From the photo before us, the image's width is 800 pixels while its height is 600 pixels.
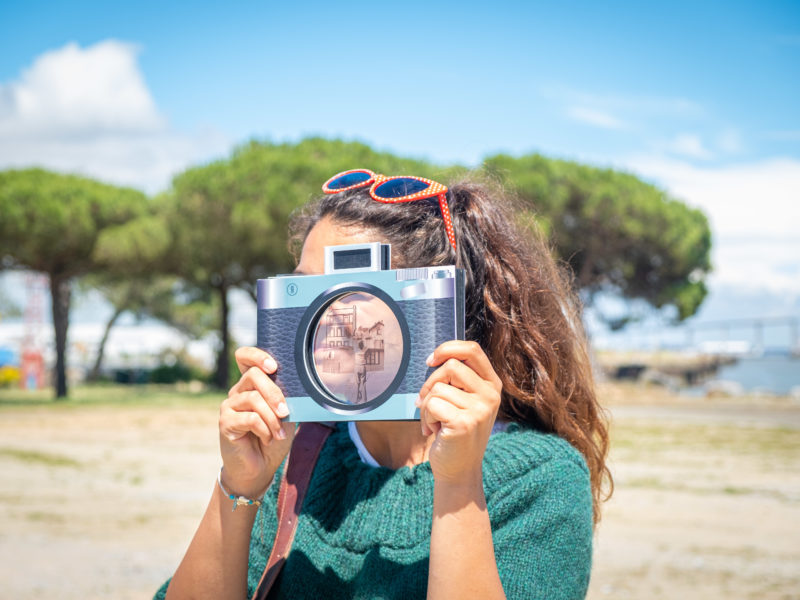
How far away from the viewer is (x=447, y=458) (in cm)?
139

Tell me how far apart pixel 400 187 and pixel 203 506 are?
6.05 metres

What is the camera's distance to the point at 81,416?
1534cm

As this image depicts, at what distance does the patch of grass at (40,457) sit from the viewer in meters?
9.51

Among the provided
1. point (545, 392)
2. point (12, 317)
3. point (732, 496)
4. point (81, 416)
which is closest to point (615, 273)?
point (81, 416)

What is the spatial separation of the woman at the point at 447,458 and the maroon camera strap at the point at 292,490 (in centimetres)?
4

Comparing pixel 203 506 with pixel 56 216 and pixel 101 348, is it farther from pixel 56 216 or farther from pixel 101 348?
pixel 101 348

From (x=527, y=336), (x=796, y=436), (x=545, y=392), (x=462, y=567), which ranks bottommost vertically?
(x=796, y=436)

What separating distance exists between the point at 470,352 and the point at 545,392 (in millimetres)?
554

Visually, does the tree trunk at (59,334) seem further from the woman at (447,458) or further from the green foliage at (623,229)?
the woman at (447,458)

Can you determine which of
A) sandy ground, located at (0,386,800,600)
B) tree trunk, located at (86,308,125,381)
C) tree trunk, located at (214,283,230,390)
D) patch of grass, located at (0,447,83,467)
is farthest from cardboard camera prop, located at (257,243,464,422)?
tree trunk, located at (86,308,125,381)

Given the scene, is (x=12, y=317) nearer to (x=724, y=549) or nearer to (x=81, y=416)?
(x=81, y=416)

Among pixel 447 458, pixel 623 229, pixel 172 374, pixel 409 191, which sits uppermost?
pixel 623 229

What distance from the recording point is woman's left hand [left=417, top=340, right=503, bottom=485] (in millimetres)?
1360

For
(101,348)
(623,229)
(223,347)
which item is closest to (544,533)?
(223,347)
